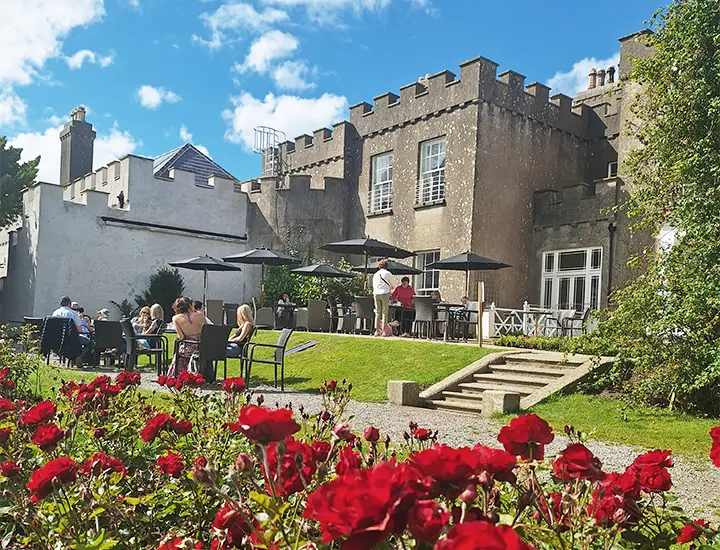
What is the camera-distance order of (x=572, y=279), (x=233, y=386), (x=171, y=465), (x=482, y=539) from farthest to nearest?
(x=572, y=279) → (x=233, y=386) → (x=171, y=465) → (x=482, y=539)

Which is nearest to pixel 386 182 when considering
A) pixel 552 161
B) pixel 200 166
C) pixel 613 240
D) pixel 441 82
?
pixel 441 82

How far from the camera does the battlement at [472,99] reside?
17.8 m

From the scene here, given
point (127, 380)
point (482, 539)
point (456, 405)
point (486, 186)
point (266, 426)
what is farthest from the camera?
point (486, 186)

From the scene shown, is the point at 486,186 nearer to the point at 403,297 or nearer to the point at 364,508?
the point at 403,297

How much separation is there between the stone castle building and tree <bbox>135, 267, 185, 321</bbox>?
3.51 meters

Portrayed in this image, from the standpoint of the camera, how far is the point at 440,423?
710 cm

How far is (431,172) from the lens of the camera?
758 inches

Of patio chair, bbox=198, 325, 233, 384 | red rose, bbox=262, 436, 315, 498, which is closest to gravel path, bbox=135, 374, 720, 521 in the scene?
patio chair, bbox=198, 325, 233, 384

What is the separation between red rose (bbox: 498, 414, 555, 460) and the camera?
1.45 meters

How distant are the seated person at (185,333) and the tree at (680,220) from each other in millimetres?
5808

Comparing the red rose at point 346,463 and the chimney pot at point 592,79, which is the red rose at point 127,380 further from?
the chimney pot at point 592,79

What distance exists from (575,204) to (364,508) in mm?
18057

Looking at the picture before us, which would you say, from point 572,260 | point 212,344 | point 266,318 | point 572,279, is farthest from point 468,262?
point 212,344

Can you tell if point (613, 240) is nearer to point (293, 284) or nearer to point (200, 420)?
point (293, 284)
